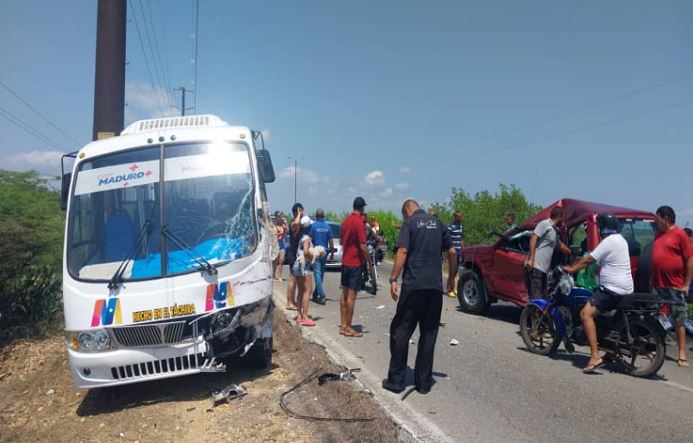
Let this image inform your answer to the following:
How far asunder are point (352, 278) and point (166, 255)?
3189mm

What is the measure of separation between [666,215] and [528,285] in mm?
2478

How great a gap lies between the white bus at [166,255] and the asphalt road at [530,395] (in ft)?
6.49

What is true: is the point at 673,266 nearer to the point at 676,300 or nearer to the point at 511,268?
the point at 676,300

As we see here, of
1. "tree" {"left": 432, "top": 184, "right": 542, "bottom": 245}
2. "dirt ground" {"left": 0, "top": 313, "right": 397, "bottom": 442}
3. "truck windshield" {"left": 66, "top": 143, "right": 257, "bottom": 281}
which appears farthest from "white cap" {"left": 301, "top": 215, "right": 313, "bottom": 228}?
"tree" {"left": 432, "top": 184, "right": 542, "bottom": 245}

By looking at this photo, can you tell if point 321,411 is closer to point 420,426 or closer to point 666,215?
point 420,426

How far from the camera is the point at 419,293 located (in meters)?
5.49

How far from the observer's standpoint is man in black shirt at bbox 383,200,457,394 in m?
5.49

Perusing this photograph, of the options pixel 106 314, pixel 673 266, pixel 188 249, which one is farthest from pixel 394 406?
pixel 673 266

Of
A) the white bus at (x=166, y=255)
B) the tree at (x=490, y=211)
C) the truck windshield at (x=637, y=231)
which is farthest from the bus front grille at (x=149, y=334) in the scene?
the tree at (x=490, y=211)

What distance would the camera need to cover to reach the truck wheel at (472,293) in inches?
Result: 415

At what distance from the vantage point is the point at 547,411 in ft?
17.2

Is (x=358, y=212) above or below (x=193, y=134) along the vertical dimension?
below

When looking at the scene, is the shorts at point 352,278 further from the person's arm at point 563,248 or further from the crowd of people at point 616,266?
the person's arm at point 563,248

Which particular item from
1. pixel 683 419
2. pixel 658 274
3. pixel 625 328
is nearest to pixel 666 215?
pixel 658 274
